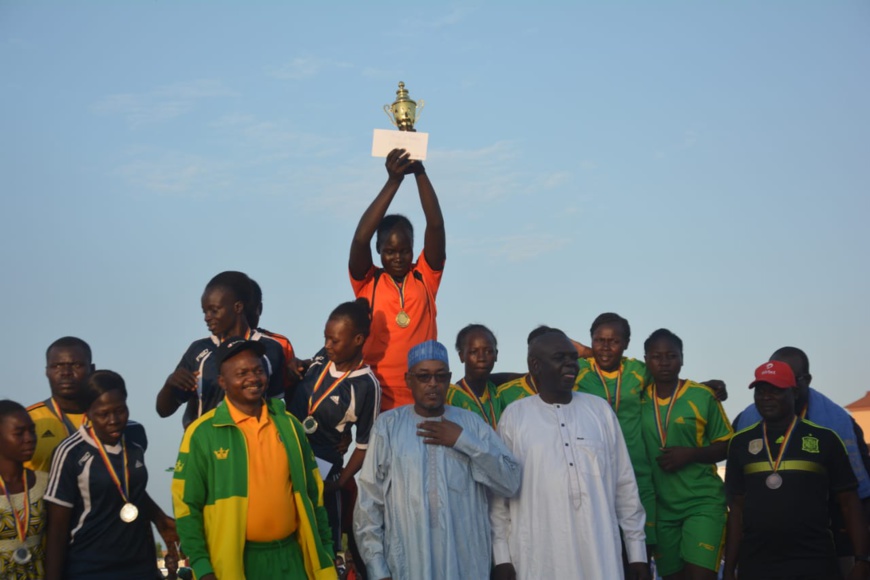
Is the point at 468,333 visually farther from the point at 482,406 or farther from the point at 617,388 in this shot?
the point at 617,388

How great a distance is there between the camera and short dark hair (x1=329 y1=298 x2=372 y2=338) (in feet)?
26.5

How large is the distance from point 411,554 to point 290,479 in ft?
3.07

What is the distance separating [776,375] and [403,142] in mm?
3526

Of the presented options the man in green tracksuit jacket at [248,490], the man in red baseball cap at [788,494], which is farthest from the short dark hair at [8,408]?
the man in red baseball cap at [788,494]

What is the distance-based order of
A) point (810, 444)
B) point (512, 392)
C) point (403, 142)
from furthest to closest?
point (512, 392)
point (403, 142)
point (810, 444)

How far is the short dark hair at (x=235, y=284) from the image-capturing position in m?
8.00

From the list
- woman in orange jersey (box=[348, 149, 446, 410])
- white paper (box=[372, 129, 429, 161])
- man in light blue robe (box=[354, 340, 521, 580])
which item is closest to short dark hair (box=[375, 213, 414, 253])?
woman in orange jersey (box=[348, 149, 446, 410])

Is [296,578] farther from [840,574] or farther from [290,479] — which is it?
[840,574]

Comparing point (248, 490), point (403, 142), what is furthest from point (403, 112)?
point (248, 490)

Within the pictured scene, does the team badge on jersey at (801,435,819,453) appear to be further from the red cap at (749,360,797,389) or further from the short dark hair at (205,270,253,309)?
the short dark hair at (205,270,253,309)

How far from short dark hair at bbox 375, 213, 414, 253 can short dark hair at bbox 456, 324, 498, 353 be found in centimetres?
91

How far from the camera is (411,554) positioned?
6.71 metres

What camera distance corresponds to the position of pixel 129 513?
279 inches

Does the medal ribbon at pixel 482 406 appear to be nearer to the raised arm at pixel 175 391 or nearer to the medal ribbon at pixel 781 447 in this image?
the medal ribbon at pixel 781 447
